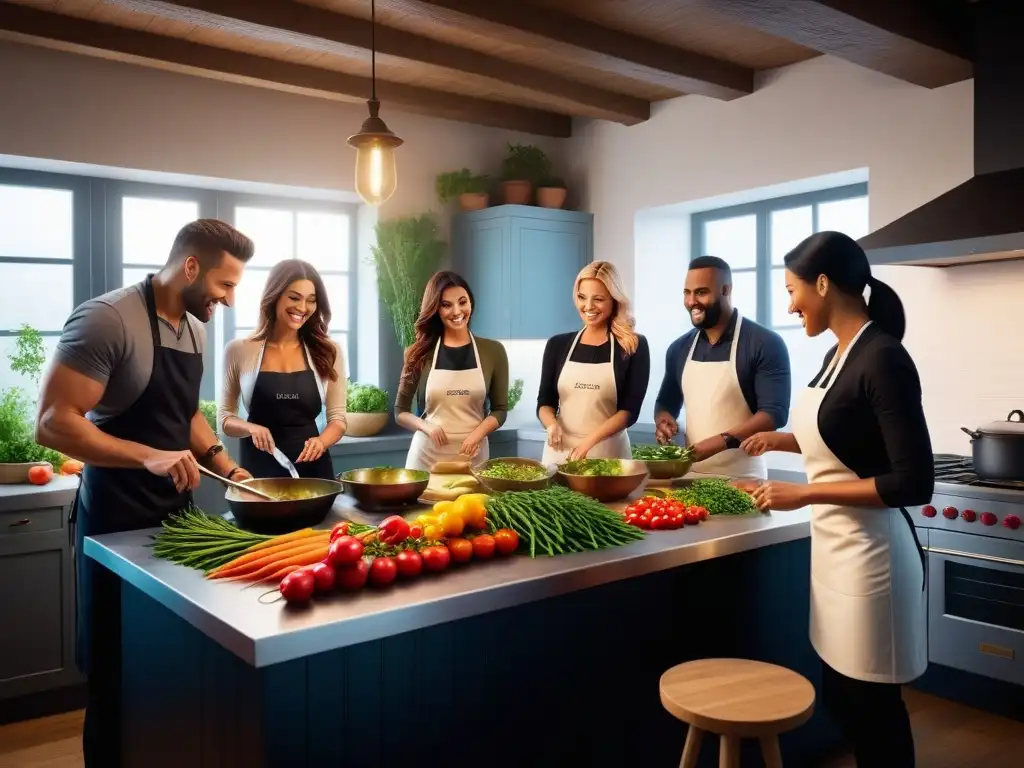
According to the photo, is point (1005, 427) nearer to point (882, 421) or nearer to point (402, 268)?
point (882, 421)

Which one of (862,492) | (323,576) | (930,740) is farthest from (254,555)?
(930,740)

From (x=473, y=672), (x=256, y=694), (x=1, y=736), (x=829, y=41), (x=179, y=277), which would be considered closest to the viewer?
(x=256, y=694)

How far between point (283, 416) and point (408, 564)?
1.91 meters

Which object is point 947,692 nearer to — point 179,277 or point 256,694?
point 256,694

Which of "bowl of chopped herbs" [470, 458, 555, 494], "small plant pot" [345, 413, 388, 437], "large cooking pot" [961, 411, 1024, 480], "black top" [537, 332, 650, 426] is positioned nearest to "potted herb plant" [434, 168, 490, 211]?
"small plant pot" [345, 413, 388, 437]

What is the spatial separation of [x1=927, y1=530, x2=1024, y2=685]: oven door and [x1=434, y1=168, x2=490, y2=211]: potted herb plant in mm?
3561

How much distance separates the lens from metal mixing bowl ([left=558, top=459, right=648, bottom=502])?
9.10ft

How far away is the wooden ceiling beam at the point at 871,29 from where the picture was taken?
3.50 m

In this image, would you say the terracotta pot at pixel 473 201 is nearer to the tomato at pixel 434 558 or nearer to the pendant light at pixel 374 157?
the pendant light at pixel 374 157

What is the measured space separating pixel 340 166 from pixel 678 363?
9.11 feet

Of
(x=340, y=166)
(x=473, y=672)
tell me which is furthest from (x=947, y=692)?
(x=340, y=166)

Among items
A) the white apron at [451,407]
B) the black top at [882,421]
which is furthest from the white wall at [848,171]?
the black top at [882,421]

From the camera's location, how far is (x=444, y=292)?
162 inches

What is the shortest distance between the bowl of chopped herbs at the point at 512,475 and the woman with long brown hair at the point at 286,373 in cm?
96
